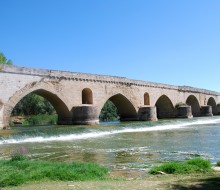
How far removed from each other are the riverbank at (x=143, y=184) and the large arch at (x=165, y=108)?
3642 centimetres

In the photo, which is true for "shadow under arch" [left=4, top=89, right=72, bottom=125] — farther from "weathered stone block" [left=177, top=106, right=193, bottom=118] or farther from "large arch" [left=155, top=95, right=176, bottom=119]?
"weathered stone block" [left=177, top=106, right=193, bottom=118]

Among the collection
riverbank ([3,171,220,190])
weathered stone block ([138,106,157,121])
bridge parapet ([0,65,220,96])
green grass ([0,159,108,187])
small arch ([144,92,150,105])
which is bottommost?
riverbank ([3,171,220,190])

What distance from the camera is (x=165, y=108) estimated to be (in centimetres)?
4428

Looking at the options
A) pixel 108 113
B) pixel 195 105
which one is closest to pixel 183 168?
pixel 195 105

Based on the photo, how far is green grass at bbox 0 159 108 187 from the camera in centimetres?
585

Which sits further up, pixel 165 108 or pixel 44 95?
pixel 44 95

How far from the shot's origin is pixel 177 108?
4312cm

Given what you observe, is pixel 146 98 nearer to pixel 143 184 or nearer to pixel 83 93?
pixel 83 93

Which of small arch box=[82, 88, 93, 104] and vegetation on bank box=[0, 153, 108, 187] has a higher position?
small arch box=[82, 88, 93, 104]

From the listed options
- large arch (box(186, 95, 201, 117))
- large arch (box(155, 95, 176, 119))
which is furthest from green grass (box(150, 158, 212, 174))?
large arch (box(186, 95, 201, 117))

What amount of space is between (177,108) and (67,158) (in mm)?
35268

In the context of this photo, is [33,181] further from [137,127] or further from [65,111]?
[65,111]

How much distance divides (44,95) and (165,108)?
23.4m

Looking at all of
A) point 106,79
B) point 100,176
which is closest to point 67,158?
point 100,176
